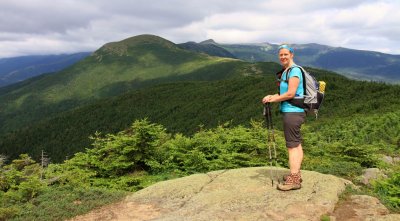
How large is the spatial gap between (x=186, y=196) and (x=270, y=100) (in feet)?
12.2

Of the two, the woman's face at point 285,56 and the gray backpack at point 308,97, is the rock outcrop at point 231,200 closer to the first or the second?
the gray backpack at point 308,97

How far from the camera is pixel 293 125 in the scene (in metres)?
9.08

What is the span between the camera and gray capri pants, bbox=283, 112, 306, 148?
9062 mm

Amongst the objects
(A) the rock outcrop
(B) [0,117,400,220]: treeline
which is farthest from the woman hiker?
(B) [0,117,400,220]: treeline

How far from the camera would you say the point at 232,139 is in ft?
58.3

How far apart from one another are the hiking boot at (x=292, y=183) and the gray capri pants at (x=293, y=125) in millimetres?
882

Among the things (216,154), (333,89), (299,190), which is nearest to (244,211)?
(299,190)

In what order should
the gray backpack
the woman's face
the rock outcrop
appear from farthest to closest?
1. the woman's face
2. the gray backpack
3. the rock outcrop

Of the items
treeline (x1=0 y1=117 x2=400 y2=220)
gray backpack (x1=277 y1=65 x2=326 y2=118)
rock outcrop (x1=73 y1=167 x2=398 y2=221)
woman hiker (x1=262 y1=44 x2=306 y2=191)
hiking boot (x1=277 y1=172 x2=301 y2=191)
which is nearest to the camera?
rock outcrop (x1=73 y1=167 x2=398 y2=221)

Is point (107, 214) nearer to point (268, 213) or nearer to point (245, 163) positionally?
point (268, 213)

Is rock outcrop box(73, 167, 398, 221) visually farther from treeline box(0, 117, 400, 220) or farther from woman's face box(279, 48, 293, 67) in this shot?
woman's face box(279, 48, 293, 67)

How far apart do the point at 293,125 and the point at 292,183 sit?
1.64m

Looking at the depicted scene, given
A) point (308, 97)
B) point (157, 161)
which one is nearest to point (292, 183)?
point (308, 97)

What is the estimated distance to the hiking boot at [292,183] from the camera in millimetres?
9500
